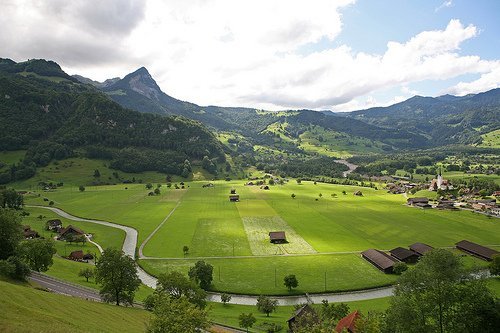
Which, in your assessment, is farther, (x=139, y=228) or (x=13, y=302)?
(x=139, y=228)

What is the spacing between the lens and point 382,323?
133 feet

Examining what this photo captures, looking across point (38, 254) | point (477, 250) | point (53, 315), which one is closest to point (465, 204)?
point (477, 250)

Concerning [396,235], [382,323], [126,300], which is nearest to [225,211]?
[396,235]

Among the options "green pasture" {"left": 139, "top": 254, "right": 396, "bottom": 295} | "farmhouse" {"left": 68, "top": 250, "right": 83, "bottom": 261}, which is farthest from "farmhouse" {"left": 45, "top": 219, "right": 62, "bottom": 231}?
"green pasture" {"left": 139, "top": 254, "right": 396, "bottom": 295}

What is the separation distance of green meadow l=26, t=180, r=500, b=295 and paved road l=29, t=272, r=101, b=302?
2122 cm

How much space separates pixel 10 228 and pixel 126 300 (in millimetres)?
23870

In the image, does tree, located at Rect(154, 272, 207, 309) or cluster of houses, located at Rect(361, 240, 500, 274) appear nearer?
tree, located at Rect(154, 272, 207, 309)

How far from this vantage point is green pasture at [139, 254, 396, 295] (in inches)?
2916

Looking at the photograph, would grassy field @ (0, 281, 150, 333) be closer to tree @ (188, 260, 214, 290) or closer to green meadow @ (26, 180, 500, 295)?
tree @ (188, 260, 214, 290)

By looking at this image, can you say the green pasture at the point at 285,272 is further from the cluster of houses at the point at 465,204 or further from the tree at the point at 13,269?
the cluster of houses at the point at 465,204

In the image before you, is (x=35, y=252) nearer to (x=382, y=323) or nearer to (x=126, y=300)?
(x=126, y=300)

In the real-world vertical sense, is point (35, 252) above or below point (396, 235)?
above

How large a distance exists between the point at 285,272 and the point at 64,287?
4523 centimetres

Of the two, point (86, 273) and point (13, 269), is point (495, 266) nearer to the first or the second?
point (86, 273)
